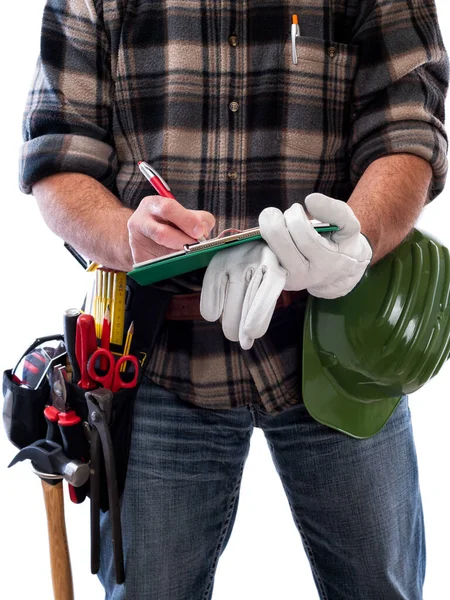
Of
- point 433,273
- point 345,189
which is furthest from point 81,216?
point 433,273

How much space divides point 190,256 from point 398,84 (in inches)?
21.0

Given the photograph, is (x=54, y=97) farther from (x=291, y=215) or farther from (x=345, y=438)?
(x=345, y=438)

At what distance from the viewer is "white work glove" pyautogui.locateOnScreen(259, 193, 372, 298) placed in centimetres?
82

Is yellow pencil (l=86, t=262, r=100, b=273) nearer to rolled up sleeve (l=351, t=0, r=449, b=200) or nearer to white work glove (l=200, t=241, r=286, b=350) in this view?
white work glove (l=200, t=241, r=286, b=350)

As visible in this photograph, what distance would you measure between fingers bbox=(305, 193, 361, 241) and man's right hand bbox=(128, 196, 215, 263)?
13 centimetres

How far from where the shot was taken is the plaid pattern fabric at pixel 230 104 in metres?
1.14

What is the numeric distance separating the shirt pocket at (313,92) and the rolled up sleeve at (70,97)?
28 cm

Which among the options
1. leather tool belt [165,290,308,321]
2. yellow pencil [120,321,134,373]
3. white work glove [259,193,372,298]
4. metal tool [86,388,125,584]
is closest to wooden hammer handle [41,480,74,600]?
metal tool [86,388,125,584]

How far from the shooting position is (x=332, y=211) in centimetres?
85

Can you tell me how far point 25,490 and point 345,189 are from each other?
1.52 metres

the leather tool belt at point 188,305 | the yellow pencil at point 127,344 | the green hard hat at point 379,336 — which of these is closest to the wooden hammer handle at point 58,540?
the yellow pencil at point 127,344

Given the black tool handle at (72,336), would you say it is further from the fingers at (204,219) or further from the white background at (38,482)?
the white background at (38,482)

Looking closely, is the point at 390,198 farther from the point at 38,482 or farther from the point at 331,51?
the point at 38,482


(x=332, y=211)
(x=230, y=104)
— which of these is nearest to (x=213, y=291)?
(x=332, y=211)
